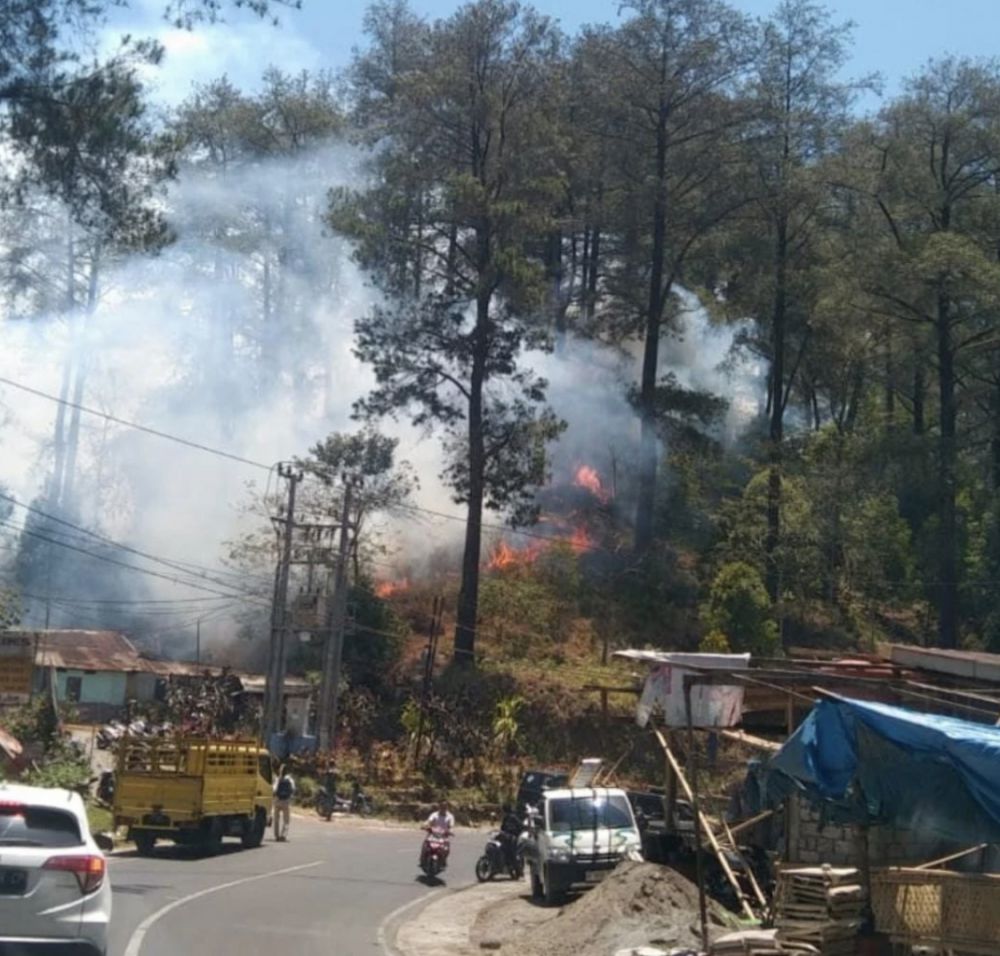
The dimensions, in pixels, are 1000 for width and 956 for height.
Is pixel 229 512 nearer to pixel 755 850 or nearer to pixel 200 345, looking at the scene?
pixel 200 345

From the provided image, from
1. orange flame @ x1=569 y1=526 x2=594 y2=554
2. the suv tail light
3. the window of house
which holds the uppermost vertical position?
orange flame @ x1=569 y1=526 x2=594 y2=554

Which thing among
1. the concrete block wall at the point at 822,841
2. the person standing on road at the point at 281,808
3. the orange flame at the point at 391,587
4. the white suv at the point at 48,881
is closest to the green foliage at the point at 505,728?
the orange flame at the point at 391,587

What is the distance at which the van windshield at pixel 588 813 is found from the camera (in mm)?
25062

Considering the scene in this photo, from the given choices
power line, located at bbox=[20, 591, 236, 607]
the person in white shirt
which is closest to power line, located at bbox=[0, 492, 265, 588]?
power line, located at bbox=[20, 591, 236, 607]

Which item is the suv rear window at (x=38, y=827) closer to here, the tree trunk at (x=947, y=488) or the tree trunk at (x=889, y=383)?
the tree trunk at (x=947, y=488)

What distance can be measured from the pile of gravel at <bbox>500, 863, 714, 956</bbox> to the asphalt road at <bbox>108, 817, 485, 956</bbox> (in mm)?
2192

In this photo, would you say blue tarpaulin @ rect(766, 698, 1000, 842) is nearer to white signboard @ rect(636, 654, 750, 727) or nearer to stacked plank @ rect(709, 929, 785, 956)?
stacked plank @ rect(709, 929, 785, 956)

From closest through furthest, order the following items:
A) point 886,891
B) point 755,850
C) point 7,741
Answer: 1. point 886,891
2. point 755,850
3. point 7,741

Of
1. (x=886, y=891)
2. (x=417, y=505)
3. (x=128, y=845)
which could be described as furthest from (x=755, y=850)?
(x=417, y=505)

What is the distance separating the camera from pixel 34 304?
58.9 m

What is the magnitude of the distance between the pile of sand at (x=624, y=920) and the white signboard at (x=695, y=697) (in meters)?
2.07

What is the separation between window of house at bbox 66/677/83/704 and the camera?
48250mm

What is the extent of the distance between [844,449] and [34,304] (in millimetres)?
31291

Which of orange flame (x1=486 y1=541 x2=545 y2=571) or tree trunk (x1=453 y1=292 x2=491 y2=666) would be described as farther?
orange flame (x1=486 y1=541 x2=545 y2=571)
